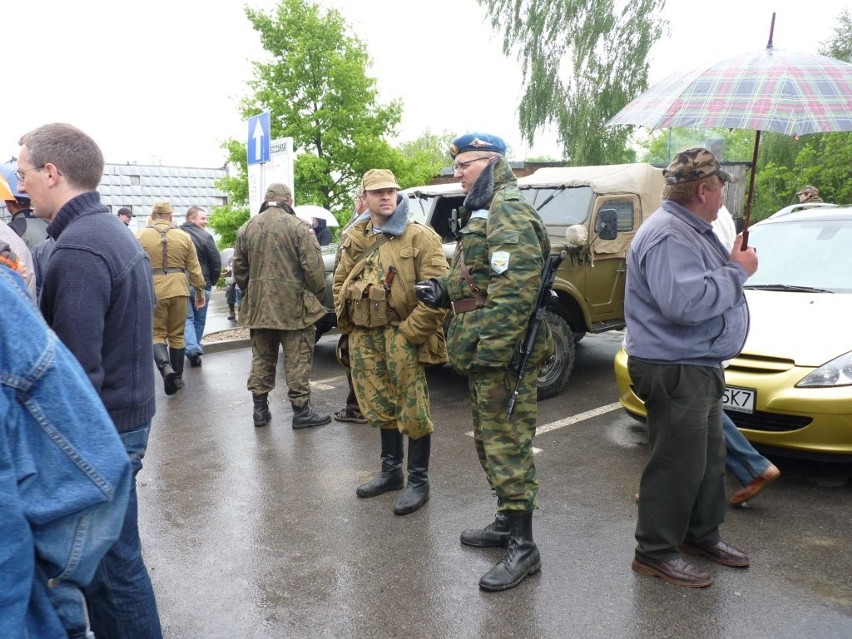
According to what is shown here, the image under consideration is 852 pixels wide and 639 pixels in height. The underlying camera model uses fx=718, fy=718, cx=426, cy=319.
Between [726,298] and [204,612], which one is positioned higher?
[726,298]

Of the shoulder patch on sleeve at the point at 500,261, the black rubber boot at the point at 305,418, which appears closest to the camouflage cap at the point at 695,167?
the shoulder patch on sleeve at the point at 500,261

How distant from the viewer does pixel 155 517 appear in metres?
4.19

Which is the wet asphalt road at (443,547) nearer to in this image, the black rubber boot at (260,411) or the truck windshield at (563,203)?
the black rubber boot at (260,411)

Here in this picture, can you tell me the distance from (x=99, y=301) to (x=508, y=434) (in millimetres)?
1824

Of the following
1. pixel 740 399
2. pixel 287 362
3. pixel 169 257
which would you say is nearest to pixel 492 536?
pixel 740 399

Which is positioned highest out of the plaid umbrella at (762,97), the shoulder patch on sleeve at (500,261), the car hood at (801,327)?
the plaid umbrella at (762,97)

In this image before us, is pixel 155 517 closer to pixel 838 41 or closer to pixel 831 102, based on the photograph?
pixel 831 102

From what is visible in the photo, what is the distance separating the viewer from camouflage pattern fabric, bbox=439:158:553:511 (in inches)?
122

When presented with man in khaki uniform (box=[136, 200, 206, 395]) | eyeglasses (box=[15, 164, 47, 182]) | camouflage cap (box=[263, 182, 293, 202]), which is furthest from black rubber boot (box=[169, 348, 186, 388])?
eyeglasses (box=[15, 164, 47, 182])

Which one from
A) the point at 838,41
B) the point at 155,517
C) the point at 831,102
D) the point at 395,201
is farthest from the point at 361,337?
the point at 838,41

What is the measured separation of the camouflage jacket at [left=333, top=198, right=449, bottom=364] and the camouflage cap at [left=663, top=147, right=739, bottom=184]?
1421 mm

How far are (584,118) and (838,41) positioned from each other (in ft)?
26.5

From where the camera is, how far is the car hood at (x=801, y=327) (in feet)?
13.5

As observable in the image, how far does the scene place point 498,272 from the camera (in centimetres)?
311
